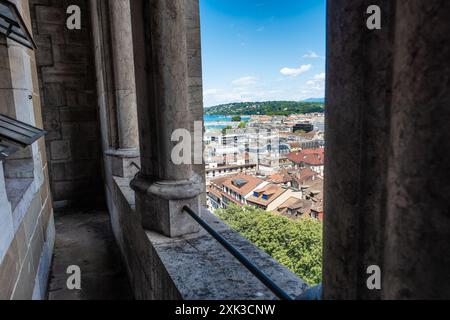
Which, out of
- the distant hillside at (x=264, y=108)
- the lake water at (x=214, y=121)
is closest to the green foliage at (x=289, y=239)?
the lake water at (x=214, y=121)

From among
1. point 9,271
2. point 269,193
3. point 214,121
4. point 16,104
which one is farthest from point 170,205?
point 269,193

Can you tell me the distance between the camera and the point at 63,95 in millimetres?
4539

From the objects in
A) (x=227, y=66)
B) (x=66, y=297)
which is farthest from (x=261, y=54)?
(x=66, y=297)

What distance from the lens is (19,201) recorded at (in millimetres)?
1799

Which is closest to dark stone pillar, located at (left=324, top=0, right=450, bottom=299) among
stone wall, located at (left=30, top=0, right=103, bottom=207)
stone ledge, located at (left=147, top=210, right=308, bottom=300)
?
stone ledge, located at (left=147, top=210, right=308, bottom=300)

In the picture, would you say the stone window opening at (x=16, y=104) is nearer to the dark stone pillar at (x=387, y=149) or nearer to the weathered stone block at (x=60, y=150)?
the dark stone pillar at (x=387, y=149)

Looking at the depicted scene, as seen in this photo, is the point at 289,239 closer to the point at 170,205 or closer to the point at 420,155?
the point at 170,205

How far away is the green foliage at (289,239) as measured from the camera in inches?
447

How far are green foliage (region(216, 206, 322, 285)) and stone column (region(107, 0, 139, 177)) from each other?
826cm

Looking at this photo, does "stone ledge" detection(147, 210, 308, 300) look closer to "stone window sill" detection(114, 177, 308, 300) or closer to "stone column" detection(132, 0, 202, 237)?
"stone window sill" detection(114, 177, 308, 300)

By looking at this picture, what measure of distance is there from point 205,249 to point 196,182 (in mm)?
388

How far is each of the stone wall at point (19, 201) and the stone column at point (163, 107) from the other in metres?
0.62

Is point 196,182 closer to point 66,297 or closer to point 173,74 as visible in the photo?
point 173,74

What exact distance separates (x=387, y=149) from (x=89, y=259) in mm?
3156
